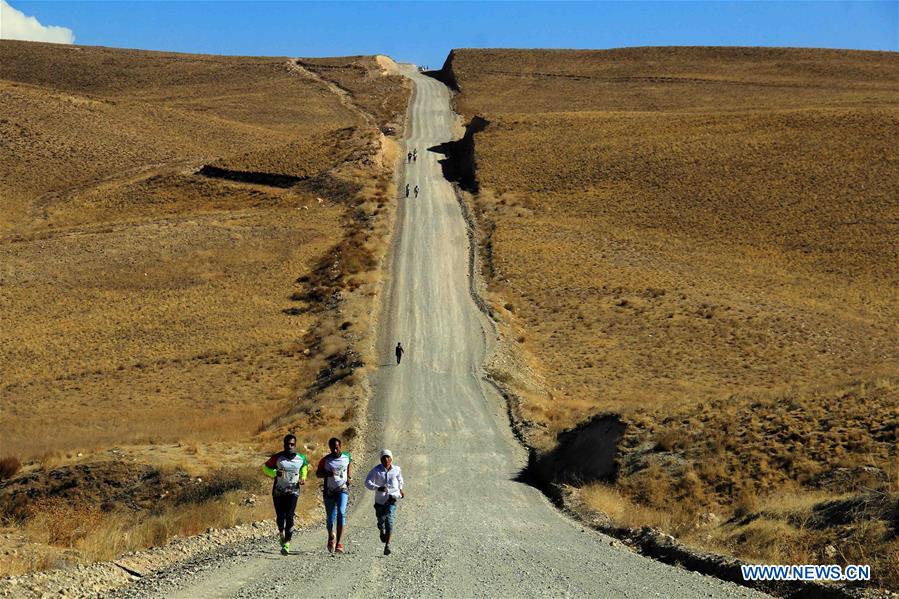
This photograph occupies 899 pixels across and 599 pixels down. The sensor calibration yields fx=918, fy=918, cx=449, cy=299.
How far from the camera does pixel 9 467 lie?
22844 mm

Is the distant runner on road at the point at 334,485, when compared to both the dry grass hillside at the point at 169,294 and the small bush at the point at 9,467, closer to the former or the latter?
the dry grass hillside at the point at 169,294

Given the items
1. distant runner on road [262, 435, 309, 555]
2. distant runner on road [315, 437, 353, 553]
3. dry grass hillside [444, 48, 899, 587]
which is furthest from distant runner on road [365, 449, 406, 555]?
dry grass hillside [444, 48, 899, 587]

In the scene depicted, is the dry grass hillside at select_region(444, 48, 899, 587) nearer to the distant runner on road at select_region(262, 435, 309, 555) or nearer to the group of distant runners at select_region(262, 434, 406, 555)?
the group of distant runners at select_region(262, 434, 406, 555)

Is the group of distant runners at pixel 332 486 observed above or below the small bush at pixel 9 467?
above

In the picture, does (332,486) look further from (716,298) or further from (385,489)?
(716,298)

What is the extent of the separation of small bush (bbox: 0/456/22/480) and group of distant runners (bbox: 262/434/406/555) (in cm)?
1279

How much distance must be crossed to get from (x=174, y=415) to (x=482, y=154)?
4925 cm

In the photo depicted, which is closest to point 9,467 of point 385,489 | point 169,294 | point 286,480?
point 286,480

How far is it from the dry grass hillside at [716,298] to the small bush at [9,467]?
14.0 m

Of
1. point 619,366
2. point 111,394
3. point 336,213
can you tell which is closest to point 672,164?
point 336,213

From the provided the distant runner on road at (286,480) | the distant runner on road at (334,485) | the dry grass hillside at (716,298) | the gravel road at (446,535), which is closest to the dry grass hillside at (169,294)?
the gravel road at (446,535)

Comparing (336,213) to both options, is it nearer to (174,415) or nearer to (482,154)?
(482,154)

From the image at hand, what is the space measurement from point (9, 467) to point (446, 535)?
44.6 ft

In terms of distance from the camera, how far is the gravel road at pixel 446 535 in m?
10.8
